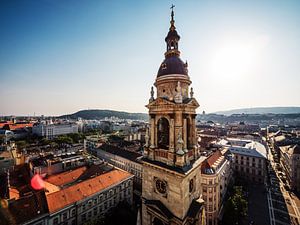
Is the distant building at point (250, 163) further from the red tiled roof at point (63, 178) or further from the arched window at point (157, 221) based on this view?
the arched window at point (157, 221)

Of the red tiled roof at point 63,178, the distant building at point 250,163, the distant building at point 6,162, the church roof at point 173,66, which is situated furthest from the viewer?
the distant building at point 250,163

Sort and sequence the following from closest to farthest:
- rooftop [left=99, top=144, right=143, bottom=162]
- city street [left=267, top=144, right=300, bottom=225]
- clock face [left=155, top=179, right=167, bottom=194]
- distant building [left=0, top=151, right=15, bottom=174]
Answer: clock face [left=155, top=179, right=167, bottom=194]
city street [left=267, top=144, right=300, bottom=225]
distant building [left=0, top=151, right=15, bottom=174]
rooftop [left=99, top=144, right=143, bottom=162]

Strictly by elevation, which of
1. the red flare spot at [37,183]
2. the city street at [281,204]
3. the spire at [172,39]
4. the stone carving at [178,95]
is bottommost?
the city street at [281,204]

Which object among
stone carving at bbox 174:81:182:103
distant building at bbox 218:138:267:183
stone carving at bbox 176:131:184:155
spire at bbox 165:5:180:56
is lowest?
distant building at bbox 218:138:267:183

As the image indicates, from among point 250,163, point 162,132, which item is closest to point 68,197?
point 162,132

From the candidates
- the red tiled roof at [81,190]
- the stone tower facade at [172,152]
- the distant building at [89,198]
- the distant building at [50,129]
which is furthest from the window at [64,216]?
the distant building at [50,129]

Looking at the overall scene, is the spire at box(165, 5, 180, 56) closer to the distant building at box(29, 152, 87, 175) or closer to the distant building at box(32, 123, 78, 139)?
the distant building at box(29, 152, 87, 175)

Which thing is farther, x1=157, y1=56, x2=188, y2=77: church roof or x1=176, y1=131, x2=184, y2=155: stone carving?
x1=157, y1=56, x2=188, y2=77: church roof

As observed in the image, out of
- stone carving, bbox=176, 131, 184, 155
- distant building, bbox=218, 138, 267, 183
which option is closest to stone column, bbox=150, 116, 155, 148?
stone carving, bbox=176, 131, 184, 155
